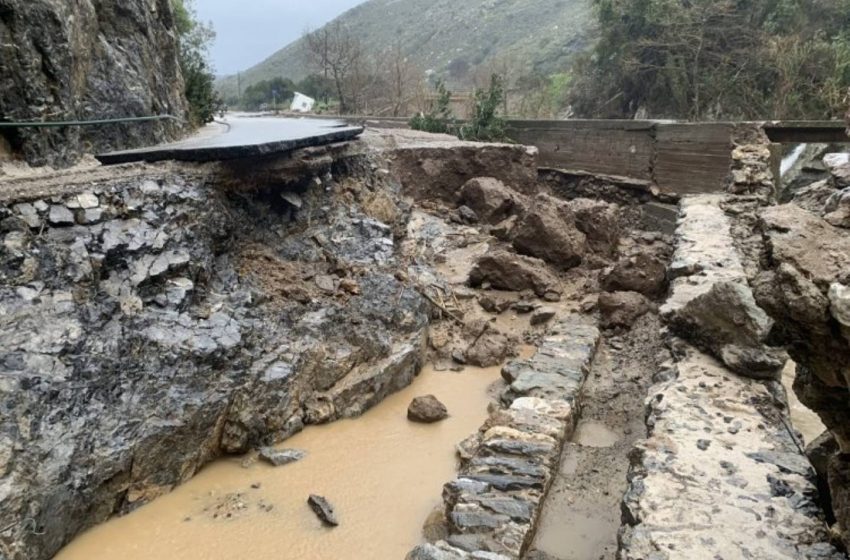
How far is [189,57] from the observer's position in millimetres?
14266

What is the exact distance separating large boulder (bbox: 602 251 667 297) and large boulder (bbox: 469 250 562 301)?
0.82 m

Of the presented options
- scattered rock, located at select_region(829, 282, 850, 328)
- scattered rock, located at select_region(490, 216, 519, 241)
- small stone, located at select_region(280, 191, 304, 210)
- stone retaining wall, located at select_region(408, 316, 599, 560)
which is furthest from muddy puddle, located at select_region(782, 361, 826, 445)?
small stone, located at select_region(280, 191, 304, 210)

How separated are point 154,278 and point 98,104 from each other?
9.27 feet

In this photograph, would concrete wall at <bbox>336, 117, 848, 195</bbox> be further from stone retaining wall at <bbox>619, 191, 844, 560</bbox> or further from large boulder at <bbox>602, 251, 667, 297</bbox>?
stone retaining wall at <bbox>619, 191, 844, 560</bbox>

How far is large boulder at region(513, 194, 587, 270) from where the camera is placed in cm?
946

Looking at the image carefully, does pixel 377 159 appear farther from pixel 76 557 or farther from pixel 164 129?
pixel 76 557

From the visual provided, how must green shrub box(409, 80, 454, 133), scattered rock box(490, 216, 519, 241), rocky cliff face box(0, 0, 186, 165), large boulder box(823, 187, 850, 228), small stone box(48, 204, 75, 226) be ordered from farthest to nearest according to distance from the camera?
green shrub box(409, 80, 454, 133) < scattered rock box(490, 216, 519, 241) < rocky cliff face box(0, 0, 186, 165) < small stone box(48, 204, 75, 226) < large boulder box(823, 187, 850, 228)

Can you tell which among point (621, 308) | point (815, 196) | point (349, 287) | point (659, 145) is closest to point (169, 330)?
point (349, 287)

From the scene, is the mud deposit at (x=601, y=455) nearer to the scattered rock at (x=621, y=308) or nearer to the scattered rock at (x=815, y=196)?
the scattered rock at (x=621, y=308)

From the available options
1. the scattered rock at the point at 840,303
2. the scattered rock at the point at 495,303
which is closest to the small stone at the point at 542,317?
the scattered rock at the point at 495,303

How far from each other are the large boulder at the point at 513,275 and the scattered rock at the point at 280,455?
4338 millimetres

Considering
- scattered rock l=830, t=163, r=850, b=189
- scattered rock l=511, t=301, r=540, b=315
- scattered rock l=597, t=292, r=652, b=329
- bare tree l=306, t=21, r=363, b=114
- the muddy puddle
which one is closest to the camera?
scattered rock l=830, t=163, r=850, b=189

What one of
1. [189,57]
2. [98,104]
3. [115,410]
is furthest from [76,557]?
[189,57]

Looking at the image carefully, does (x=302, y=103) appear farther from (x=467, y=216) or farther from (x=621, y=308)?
(x=621, y=308)
